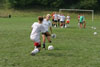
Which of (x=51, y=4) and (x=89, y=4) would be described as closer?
(x=89, y=4)

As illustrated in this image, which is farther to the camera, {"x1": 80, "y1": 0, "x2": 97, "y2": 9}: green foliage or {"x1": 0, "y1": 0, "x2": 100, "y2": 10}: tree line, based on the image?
{"x1": 0, "y1": 0, "x2": 100, "y2": 10}: tree line

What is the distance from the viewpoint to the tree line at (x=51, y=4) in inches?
2478

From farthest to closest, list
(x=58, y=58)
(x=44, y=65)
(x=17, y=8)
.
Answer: (x=17, y=8)
(x=58, y=58)
(x=44, y=65)

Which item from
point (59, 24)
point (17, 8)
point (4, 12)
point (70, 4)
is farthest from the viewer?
point (70, 4)

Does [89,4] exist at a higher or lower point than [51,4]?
lower

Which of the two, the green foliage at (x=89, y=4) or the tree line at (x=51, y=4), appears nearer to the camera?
the green foliage at (x=89, y=4)

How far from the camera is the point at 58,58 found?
8.74 meters

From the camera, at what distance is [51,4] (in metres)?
65.9

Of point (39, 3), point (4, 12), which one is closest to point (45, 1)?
point (39, 3)

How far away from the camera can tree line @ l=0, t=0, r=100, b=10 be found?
62947 millimetres

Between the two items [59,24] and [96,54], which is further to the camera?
[59,24]

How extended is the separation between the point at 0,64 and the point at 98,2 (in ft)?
203

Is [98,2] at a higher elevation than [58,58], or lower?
higher

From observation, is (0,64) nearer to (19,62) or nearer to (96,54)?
(19,62)
